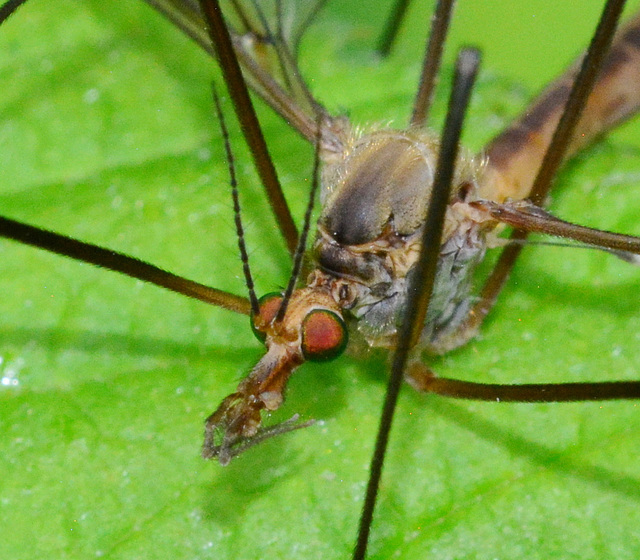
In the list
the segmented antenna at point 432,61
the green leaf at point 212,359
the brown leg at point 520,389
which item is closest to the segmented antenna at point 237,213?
the green leaf at point 212,359

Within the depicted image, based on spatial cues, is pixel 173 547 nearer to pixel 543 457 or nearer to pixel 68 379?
pixel 68 379

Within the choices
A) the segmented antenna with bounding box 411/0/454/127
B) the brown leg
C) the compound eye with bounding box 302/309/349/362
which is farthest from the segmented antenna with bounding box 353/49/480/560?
the segmented antenna with bounding box 411/0/454/127

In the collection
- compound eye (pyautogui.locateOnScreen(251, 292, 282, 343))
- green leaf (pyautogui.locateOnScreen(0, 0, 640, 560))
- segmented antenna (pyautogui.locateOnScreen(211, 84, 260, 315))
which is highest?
segmented antenna (pyautogui.locateOnScreen(211, 84, 260, 315))

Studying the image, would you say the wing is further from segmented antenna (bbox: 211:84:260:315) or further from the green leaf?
segmented antenna (bbox: 211:84:260:315)

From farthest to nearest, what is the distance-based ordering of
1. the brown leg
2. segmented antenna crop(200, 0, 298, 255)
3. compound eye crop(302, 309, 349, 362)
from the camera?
segmented antenna crop(200, 0, 298, 255)
compound eye crop(302, 309, 349, 362)
the brown leg

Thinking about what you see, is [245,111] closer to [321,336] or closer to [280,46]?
[280,46]

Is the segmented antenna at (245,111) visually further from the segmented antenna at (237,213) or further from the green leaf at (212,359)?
the green leaf at (212,359)
